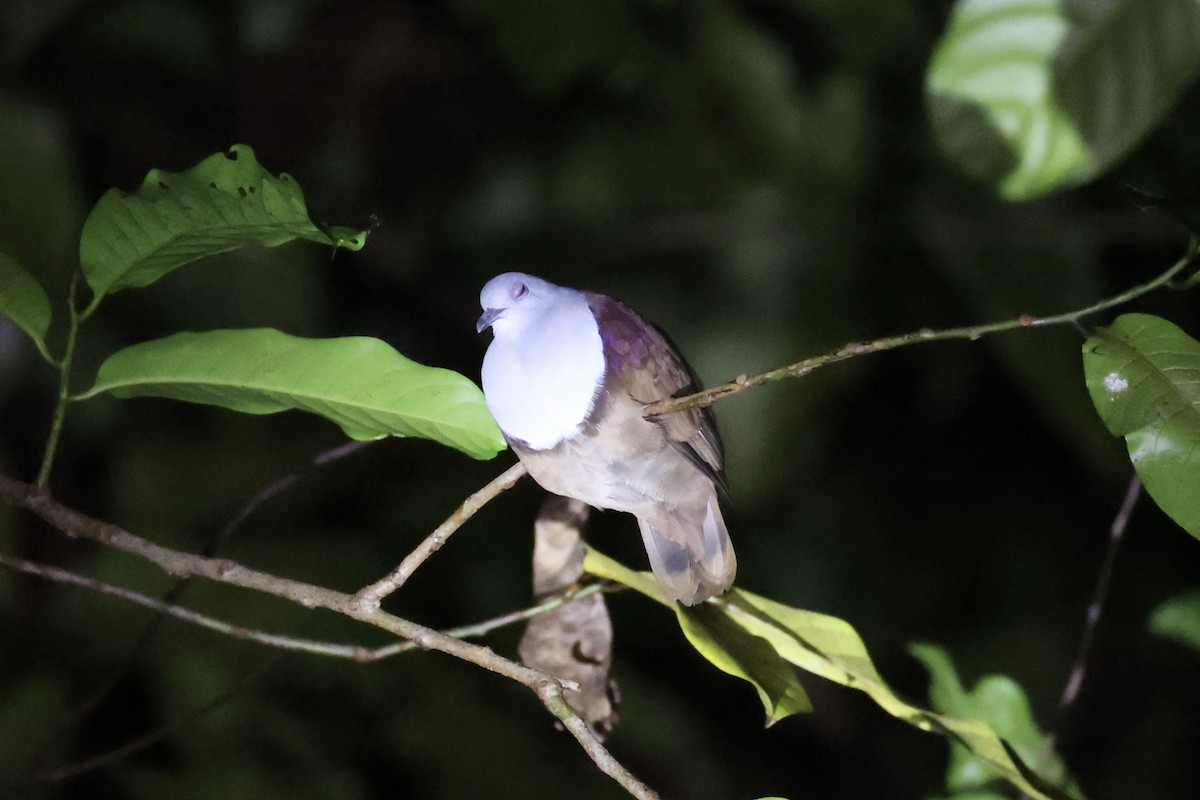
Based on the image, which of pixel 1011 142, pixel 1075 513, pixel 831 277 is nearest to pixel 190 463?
pixel 831 277

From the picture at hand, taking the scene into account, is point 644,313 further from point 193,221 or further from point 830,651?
point 193,221

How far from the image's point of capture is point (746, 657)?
0.72m

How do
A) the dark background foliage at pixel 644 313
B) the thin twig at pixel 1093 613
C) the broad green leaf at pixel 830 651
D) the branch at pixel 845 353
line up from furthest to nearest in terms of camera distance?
1. the dark background foliage at pixel 644 313
2. the thin twig at pixel 1093 613
3. the broad green leaf at pixel 830 651
4. the branch at pixel 845 353

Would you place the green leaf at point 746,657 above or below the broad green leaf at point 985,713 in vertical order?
above

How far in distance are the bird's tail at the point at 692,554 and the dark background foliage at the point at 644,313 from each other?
23.5 inches

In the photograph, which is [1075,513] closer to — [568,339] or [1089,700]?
[1089,700]

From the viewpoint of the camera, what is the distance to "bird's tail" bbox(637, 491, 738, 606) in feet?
2.43

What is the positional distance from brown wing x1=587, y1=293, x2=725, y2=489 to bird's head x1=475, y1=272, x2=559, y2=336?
1.4 inches

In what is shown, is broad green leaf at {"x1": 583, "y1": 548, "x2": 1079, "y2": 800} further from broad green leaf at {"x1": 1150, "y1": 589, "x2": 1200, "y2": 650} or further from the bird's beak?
broad green leaf at {"x1": 1150, "y1": 589, "x2": 1200, "y2": 650}

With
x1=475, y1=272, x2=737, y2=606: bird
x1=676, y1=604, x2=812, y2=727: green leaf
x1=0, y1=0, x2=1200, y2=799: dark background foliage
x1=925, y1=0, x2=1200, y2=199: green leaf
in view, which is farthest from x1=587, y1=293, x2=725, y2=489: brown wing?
x1=0, y1=0, x2=1200, y2=799: dark background foliage

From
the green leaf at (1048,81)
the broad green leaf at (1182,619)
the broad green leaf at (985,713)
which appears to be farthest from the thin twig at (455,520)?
the broad green leaf at (1182,619)

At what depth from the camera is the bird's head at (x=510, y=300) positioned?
0.70 metres

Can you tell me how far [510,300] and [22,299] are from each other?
1.10ft

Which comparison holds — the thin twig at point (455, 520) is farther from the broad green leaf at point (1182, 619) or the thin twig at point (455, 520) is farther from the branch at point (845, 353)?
the broad green leaf at point (1182, 619)
